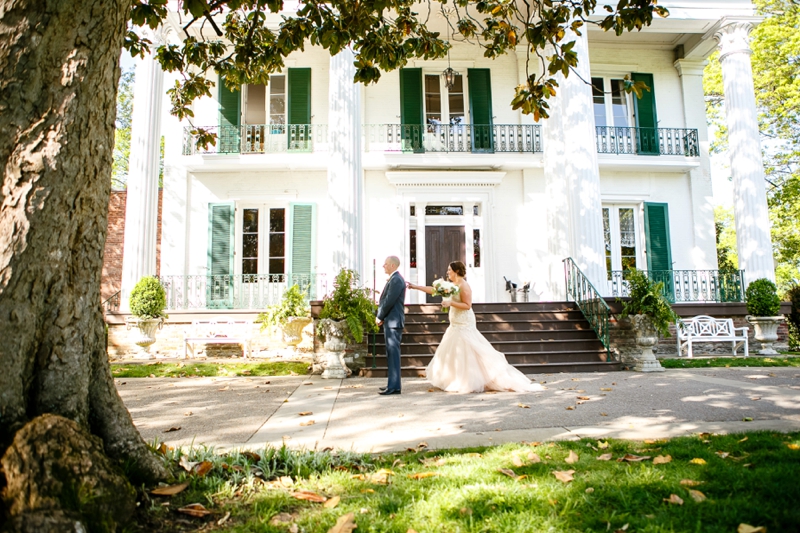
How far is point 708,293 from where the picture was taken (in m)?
13.2

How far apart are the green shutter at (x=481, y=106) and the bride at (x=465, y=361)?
765 centimetres

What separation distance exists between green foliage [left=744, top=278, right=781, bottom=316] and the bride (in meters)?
7.93

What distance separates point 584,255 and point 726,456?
8.32m

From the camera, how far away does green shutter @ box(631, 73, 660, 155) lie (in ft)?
46.9

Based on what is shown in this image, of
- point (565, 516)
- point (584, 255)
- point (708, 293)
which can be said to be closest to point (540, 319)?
point (584, 255)

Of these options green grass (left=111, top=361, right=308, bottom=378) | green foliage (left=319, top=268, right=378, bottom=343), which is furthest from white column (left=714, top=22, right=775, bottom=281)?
green grass (left=111, top=361, right=308, bottom=378)

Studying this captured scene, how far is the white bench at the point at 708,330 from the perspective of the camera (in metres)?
10.9

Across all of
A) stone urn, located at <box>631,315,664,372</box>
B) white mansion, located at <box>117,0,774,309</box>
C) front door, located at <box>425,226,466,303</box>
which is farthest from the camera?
front door, located at <box>425,226,466,303</box>

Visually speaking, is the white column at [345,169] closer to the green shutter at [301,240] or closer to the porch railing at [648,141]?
the green shutter at [301,240]

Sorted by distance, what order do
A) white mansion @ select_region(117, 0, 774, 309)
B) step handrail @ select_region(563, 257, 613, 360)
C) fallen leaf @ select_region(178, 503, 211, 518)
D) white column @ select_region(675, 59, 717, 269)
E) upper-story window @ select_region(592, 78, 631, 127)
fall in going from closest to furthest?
fallen leaf @ select_region(178, 503, 211, 518) → step handrail @ select_region(563, 257, 613, 360) → white mansion @ select_region(117, 0, 774, 309) → white column @ select_region(675, 59, 717, 269) → upper-story window @ select_region(592, 78, 631, 127)

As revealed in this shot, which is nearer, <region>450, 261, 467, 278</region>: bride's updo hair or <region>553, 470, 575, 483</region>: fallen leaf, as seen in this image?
<region>553, 470, 575, 483</region>: fallen leaf

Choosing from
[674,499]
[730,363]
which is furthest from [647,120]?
[674,499]

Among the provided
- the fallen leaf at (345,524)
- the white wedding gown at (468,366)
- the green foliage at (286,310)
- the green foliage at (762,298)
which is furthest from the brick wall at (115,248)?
the green foliage at (762,298)

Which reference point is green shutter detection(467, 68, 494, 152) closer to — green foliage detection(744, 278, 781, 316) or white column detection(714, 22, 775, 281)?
white column detection(714, 22, 775, 281)
